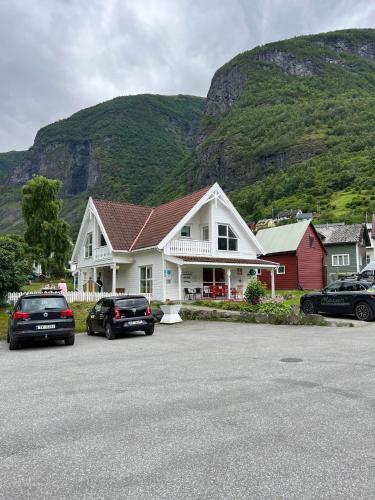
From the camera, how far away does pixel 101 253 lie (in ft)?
105

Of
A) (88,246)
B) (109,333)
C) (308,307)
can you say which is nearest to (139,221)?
(88,246)

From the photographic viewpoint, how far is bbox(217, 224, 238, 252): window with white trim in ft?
103

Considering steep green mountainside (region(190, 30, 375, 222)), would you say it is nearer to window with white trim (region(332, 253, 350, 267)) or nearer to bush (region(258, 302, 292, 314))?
window with white trim (region(332, 253, 350, 267))

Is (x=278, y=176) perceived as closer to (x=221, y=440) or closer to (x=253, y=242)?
(x=253, y=242)

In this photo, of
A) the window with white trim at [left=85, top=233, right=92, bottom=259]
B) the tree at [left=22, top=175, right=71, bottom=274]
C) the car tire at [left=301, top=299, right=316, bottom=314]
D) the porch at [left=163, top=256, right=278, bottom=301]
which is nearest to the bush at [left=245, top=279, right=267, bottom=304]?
the car tire at [left=301, top=299, right=316, bottom=314]

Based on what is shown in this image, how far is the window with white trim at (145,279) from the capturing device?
95.6 feet

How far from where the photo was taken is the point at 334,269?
51.2 metres

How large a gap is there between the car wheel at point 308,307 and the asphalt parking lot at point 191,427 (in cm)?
1023

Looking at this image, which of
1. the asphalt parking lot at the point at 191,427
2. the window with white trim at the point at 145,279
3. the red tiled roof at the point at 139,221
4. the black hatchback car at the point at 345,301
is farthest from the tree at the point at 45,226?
the asphalt parking lot at the point at 191,427

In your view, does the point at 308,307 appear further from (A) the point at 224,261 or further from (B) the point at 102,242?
(B) the point at 102,242

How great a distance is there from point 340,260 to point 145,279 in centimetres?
2897

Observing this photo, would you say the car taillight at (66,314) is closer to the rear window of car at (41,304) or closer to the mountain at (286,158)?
the rear window of car at (41,304)

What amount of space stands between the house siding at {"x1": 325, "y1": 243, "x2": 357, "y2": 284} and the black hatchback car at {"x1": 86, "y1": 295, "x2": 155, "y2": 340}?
3712cm

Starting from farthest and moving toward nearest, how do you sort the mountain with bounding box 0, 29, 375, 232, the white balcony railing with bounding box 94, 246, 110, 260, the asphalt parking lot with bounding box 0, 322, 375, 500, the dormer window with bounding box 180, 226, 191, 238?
the mountain with bounding box 0, 29, 375, 232, the white balcony railing with bounding box 94, 246, 110, 260, the dormer window with bounding box 180, 226, 191, 238, the asphalt parking lot with bounding box 0, 322, 375, 500
